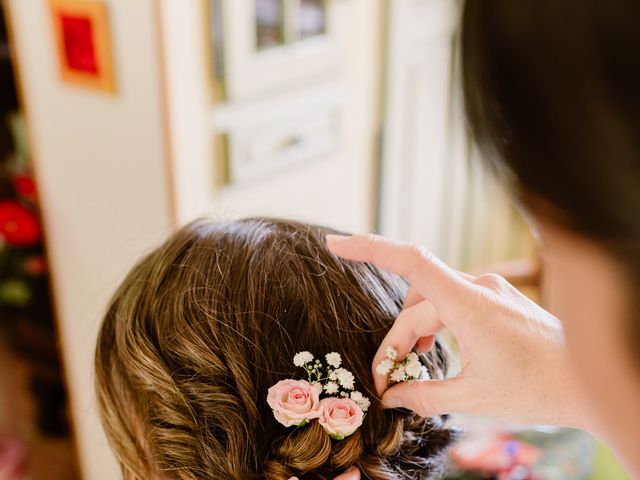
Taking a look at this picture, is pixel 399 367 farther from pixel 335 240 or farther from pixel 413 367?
pixel 335 240

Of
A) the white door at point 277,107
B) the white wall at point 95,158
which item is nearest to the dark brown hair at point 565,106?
the white door at point 277,107

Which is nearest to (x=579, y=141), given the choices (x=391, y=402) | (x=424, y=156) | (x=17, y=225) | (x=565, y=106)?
(x=565, y=106)

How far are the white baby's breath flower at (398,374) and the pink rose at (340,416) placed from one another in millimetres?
55

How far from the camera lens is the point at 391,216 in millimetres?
2691

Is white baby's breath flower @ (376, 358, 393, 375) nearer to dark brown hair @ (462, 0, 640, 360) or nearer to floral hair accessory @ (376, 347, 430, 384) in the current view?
floral hair accessory @ (376, 347, 430, 384)

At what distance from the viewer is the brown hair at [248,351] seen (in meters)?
0.86

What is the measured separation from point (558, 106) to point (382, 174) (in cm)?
217

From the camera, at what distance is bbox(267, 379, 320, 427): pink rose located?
81 centimetres

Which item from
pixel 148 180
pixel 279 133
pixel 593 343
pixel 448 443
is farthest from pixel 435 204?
pixel 593 343

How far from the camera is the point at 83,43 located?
179cm

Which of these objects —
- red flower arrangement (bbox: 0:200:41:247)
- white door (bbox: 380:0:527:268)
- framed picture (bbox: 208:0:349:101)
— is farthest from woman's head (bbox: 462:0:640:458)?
red flower arrangement (bbox: 0:200:41:247)

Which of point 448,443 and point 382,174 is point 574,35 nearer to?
point 448,443

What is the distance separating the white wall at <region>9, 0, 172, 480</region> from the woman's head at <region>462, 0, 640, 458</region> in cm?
138

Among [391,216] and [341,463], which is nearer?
[341,463]
